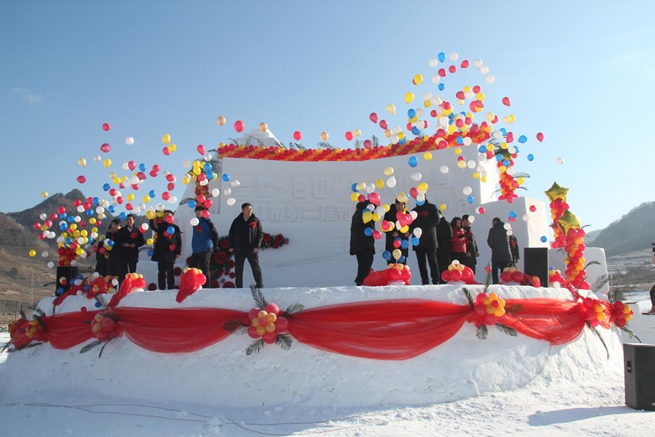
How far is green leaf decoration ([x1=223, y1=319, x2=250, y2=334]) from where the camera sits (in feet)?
16.0

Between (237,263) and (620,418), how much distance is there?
14.0ft

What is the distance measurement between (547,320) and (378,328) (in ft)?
6.40

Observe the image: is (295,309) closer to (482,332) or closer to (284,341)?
(284,341)

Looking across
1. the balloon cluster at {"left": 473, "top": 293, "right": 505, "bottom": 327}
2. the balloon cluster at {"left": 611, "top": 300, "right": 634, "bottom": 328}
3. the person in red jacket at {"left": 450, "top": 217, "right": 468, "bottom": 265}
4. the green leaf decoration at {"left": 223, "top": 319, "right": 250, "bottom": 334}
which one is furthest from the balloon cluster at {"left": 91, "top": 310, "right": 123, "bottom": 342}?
the balloon cluster at {"left": 611, "top": 300, "right": 634, "bottom": 328}

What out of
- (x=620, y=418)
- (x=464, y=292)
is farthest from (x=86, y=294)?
(x=620, y=418)

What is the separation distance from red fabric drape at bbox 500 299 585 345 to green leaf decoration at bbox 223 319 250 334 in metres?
2.51

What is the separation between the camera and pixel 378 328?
484 centimetres

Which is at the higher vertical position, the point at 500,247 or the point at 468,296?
the point at 500,247

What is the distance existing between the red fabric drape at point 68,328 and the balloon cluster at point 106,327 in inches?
9.5

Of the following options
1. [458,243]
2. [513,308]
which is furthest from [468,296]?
[458,243]

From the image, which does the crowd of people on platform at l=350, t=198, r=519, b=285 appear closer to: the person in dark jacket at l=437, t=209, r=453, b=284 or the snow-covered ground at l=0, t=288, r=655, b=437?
the person in dark jacket at l=437, t=209, r=453, b=284

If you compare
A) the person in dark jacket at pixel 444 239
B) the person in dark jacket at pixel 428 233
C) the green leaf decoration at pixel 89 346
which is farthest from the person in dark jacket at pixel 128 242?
the person in dark jacket at pixel 444 239

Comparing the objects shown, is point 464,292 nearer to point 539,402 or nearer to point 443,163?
point 539,402

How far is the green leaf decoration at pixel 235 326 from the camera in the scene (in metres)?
4.89
